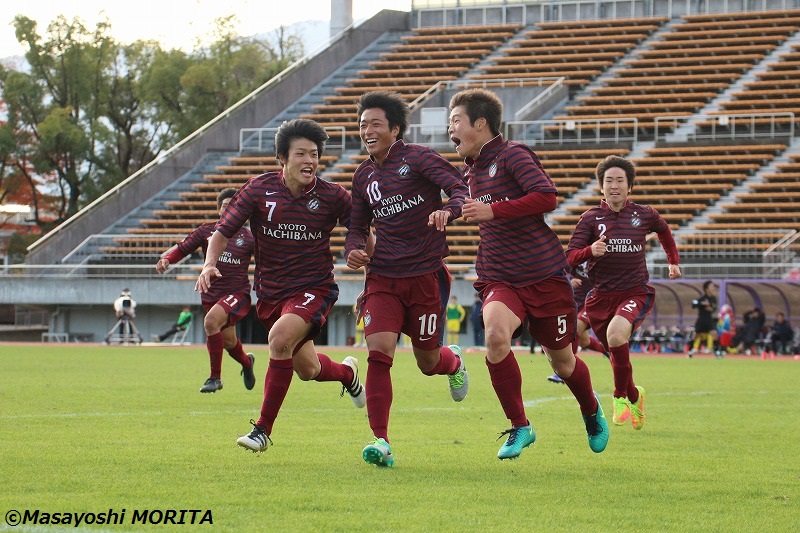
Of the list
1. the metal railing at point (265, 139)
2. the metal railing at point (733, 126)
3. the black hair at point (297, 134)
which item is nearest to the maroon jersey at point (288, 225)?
the black hair at point (297, 134)

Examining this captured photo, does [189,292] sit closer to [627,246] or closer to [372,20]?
[372,20]

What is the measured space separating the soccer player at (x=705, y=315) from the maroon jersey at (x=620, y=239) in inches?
637

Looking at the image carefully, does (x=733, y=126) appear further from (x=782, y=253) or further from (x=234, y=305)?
(x=234, y=305)

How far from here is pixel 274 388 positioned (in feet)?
26.1

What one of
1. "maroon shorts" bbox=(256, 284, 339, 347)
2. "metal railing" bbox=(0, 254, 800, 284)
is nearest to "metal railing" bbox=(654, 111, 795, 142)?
"metal railing" bbox=(0, 254, 800, 284)

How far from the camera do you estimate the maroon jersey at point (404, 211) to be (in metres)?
7.90

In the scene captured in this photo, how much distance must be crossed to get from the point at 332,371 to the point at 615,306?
304 cm

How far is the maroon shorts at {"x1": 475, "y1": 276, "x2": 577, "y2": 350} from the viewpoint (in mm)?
7766

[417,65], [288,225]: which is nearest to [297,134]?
[288,225]

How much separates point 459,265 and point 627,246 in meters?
22.7

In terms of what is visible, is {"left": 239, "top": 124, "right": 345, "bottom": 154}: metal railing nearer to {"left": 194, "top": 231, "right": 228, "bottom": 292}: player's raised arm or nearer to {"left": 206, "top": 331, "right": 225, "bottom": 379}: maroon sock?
{"left": 206, "top": 331, "right": 225, "bottom": 379}: maroon sock

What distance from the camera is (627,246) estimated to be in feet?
36.2

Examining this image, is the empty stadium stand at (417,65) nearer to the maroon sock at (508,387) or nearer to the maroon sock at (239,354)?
the maroon sock at (239,354)

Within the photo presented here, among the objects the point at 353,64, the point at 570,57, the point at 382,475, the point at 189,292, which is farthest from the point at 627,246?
the point at 353,64
